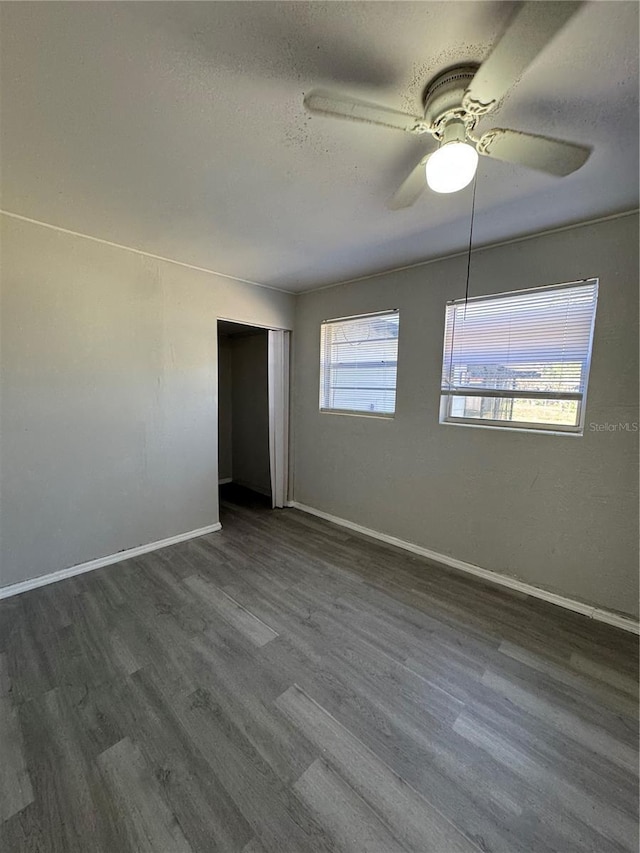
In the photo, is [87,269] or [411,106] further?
[87,269]

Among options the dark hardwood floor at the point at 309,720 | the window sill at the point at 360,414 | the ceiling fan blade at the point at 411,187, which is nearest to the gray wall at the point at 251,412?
the window sill at the point at 360,414

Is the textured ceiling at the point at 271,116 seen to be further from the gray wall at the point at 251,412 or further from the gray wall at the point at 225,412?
the gray wall at the point at 225,412

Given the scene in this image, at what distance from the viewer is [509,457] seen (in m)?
2.48

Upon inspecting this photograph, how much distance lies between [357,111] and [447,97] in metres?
0.31

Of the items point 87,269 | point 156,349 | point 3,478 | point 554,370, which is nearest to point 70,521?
point 3,478

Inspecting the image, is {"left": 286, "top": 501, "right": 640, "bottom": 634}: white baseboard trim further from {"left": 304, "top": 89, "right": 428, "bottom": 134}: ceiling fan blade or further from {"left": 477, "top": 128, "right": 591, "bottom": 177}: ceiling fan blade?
{"left": 304, "top": 89, "right": 428, "bottom": 134}: ceiling fan blade

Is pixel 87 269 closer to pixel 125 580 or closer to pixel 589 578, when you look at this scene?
pixel 125 580

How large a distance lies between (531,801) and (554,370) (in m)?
2.19

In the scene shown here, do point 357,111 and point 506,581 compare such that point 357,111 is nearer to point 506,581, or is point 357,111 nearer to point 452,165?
point 452,165

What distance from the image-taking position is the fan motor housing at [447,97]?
3.57 ft

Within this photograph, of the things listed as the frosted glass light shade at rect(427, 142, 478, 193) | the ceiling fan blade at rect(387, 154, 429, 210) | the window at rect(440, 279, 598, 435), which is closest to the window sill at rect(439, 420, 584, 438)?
the window at rect(440, 279, 598, 435)

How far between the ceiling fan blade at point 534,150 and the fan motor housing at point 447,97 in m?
0.10

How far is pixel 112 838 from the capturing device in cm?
109

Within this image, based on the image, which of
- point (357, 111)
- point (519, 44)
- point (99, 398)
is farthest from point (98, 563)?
point (519, 44)
